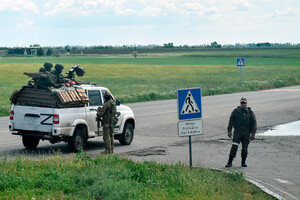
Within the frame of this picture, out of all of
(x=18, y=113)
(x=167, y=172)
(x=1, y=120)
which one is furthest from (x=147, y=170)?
(x=1, y=120)

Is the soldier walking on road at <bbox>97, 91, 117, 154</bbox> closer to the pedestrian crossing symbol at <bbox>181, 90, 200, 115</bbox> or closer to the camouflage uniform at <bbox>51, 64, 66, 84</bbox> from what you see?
the camouflage uniform at <bbox>51, 64, 66, 84</bbox>

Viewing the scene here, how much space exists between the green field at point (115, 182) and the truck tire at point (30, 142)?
4.06 meters

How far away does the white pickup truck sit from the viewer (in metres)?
14.9

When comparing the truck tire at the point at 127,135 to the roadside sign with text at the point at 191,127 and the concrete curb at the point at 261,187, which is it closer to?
the roadside sign with text at the point at 191,127

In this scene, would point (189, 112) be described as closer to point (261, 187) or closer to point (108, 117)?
point (261, 187)

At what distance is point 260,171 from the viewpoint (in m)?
13.1

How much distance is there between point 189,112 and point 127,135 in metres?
5.45

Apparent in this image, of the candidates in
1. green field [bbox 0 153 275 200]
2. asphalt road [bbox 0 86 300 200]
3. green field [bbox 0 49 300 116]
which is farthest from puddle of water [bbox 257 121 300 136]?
green field [bbox 0 49 300 116]

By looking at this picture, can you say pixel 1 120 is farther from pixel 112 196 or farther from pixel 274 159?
pixel 112 196

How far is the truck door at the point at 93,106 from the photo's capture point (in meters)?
16.0

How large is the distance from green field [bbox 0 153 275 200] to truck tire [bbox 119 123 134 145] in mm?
5177

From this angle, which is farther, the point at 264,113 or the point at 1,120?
the point at 264,113

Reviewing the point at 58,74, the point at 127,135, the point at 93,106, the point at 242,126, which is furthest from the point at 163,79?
the point at 242,126

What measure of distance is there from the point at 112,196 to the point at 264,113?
20.0 metres
